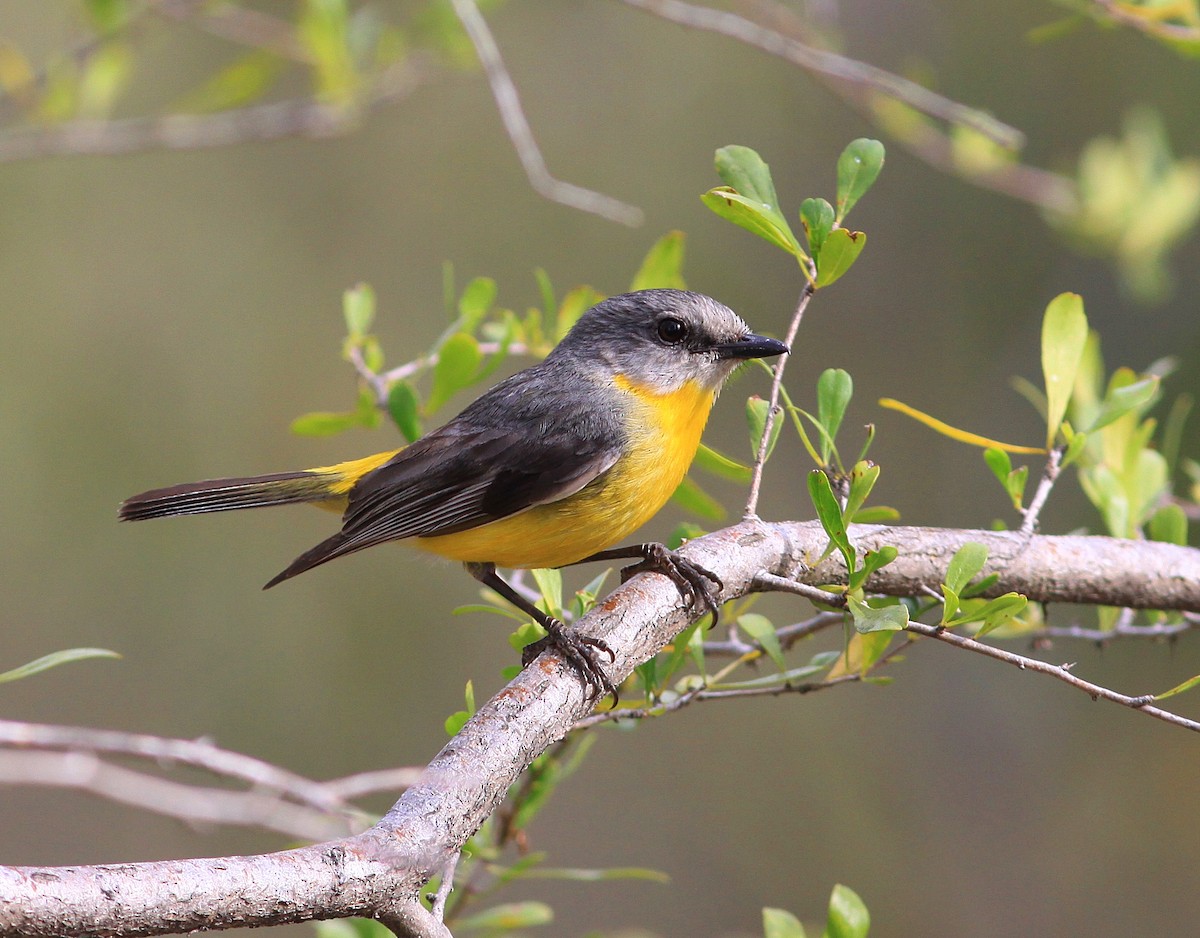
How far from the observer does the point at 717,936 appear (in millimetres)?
6793

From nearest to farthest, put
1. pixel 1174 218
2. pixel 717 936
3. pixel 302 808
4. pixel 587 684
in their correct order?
pixel 587 684 < pixel 302 808 < pixel 1174 218 < pixel 717 936

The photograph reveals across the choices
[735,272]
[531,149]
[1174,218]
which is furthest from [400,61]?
[735,272]

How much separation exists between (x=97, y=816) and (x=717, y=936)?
4094 mm

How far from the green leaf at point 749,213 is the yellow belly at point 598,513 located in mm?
941

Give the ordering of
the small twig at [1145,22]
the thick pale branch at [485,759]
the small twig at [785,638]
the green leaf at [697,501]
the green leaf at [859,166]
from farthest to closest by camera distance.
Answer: the green leaf at [697,501], the small twig at [1145,22], the small twig at [785,638], the green leaf at [859,166], the thick pale branch at [485,759]

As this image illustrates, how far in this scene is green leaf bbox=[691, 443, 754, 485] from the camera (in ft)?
8.39

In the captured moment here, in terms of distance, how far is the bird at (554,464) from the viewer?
307 cm

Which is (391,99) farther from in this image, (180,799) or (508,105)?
(180,799)

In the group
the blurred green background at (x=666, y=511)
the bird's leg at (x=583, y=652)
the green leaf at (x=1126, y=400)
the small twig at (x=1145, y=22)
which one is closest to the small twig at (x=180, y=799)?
the bird's leg at (x=583, y=652)

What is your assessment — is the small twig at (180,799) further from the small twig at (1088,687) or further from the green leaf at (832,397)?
the small twig at (1088,687)

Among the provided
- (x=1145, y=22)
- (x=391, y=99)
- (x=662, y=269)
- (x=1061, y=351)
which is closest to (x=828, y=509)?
(x=1061, y=351)

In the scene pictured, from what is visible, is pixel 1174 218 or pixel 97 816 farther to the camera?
pixel 97 816

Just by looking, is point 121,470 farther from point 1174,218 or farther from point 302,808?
point 1174,218

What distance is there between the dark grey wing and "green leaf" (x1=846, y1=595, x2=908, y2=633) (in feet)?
4.14
